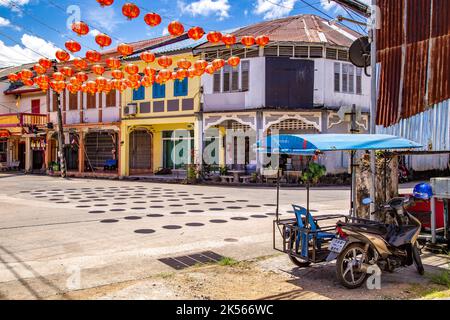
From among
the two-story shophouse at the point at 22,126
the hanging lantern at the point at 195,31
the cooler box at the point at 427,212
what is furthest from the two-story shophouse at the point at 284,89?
the two-story shophouse at the point at 22,126

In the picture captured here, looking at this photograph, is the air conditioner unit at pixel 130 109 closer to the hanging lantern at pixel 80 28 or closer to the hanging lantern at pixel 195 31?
the hanging lantern at pixel 195 31

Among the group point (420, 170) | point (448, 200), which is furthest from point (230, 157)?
point (448, 200)

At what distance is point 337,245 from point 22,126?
97.4ft

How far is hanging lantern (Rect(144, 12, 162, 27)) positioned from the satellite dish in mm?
4952

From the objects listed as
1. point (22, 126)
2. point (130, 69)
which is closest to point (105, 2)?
point (130, 69)

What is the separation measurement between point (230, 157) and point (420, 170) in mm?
12486

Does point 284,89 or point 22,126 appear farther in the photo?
point 22,126

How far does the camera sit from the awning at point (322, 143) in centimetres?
560

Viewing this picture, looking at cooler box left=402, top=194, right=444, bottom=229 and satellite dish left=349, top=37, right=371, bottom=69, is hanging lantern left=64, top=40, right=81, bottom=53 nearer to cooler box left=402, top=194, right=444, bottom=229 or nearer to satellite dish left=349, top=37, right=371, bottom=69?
satellite dish left=349, top=37, right=371, bottom=69

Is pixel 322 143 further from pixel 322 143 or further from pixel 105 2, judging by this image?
pixel 105 2

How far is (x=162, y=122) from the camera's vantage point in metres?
24.4

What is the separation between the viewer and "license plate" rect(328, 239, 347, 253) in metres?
5.42

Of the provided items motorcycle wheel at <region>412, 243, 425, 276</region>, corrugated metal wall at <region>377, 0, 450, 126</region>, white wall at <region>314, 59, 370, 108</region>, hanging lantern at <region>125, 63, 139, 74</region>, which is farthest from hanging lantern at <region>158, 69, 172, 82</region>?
motorcycle wheel at <region>412, 243, 425, 276</region>

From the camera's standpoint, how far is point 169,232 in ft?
29.2
